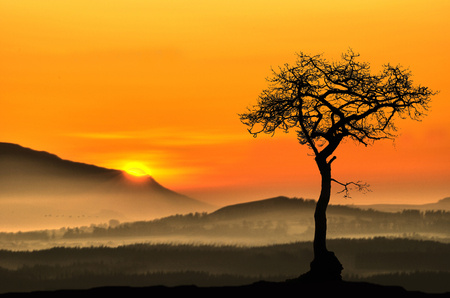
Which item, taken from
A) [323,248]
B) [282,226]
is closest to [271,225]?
[282,226]

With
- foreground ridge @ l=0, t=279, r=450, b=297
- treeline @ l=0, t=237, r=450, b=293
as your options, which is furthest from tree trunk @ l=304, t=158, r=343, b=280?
foreground ridge @ l=0, t=279, r=450, b=297

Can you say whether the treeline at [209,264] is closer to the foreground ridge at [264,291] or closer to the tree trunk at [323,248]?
the tree trunk at [323,248]

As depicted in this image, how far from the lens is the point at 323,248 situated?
2695cm

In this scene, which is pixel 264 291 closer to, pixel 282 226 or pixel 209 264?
pixel 209 264

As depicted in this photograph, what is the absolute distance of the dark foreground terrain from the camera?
22062mm

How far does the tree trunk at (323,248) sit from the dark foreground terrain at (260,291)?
8.44 feet

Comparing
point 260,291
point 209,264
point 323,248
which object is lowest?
point 260,291

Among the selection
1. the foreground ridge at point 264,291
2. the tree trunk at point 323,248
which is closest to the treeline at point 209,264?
the tree trunk at point 323,248

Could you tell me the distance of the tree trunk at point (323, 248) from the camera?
26.3 m

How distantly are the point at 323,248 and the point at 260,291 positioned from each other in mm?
5842

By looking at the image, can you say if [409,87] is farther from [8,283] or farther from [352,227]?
[352,227]

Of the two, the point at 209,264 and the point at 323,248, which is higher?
the point at 323,248

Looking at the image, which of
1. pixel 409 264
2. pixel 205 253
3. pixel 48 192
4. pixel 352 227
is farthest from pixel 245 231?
pixel 48 192

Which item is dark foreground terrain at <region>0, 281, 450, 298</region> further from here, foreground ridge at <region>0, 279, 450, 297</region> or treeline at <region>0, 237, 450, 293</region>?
treeline at <region>0, 237, 450, 293</region>
